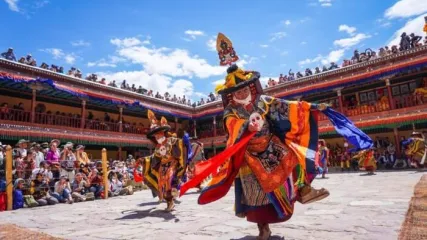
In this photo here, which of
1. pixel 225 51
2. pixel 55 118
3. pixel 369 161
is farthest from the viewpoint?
pixel 55 118

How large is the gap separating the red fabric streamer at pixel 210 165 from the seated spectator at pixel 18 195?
6358 mm

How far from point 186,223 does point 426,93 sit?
15112mm

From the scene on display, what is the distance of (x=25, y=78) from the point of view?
43.5 feet

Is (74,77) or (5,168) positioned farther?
(74,77)

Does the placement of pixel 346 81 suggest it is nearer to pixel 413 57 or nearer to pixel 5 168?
pixel 413 57

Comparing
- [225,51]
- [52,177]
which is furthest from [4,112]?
[225,51]

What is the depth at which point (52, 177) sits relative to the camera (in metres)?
8.28

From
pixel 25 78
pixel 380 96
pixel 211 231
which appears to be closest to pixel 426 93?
pixel 380 96

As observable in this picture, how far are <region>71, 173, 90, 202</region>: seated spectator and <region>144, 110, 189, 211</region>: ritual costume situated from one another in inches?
143

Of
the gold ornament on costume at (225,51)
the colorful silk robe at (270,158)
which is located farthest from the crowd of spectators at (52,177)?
the colorful silk robe at (270,158)

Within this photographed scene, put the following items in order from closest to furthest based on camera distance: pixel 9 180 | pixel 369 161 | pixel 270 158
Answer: pixel 270 158, pixel 9 180, pixel 369 161

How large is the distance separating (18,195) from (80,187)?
5.79 feet

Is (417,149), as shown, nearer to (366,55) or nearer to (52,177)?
(366,55)

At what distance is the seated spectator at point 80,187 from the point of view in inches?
335
